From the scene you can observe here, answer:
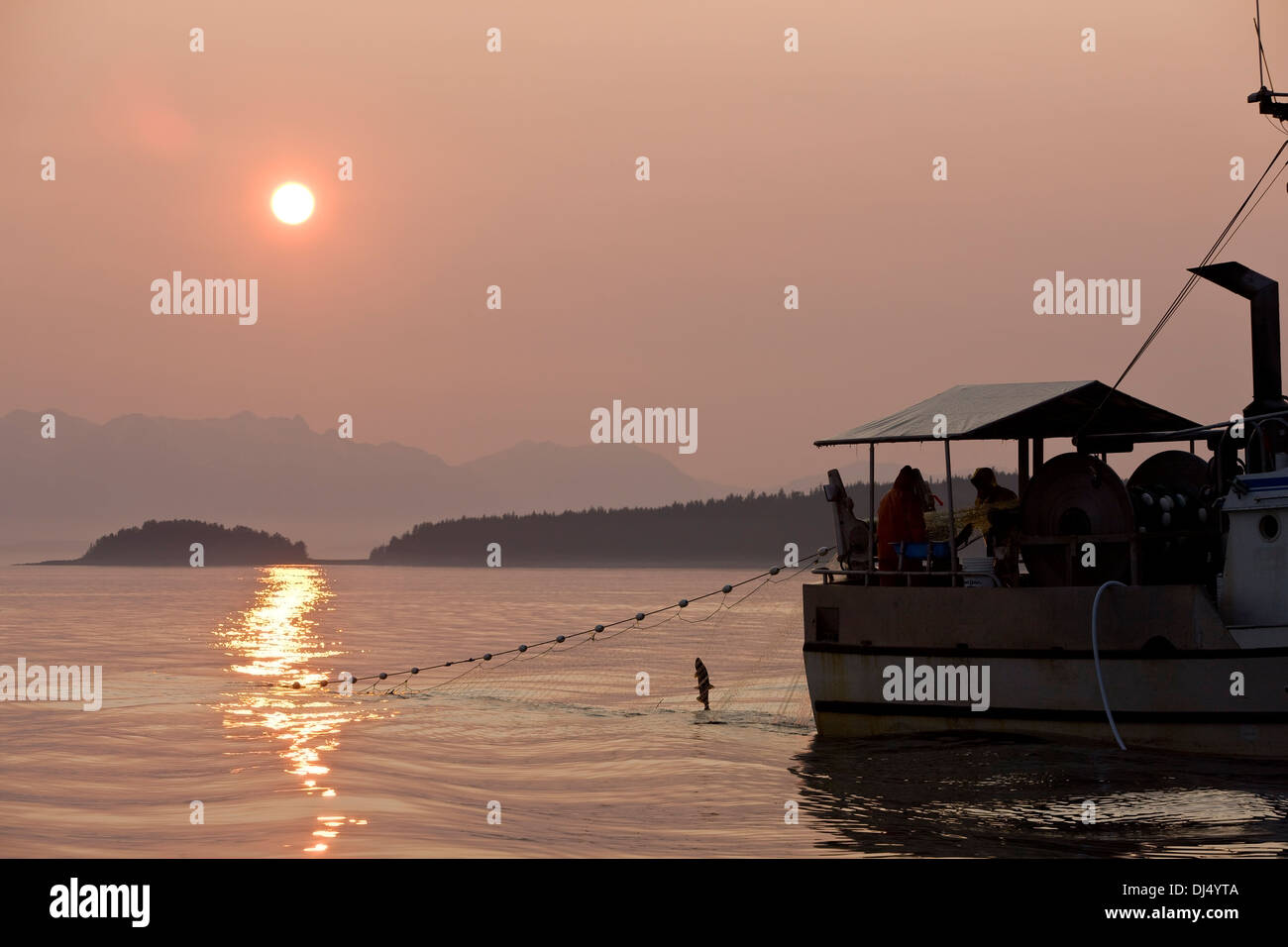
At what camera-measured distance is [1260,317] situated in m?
18.2

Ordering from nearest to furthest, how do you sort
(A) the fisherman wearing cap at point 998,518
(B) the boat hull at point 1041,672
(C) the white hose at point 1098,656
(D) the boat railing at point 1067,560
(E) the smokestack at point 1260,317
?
(B) the boat hull at point 1041,672
(C) the white hose at point 1098,656
(D) the boat railing at point 1067,560
(A) the fisherman wearing cap at point 998,518
(E) the smokestack at point 1260,317

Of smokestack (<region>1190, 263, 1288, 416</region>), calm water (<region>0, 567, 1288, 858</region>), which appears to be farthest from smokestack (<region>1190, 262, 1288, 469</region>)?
calm water (<region>0, 567, 1288, 858</region>)

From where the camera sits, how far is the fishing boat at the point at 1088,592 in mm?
14555

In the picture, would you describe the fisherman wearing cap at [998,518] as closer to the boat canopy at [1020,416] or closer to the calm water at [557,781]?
the boat canopy at [1020,416]

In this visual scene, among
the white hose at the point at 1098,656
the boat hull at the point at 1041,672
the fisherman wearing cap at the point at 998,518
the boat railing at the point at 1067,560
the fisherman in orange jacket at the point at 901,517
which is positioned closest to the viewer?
the boat hull at the point at 1041,672

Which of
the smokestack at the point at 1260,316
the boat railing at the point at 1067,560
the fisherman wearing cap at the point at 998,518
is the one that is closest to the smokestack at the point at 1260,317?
the smokestack at the point at 1260,316

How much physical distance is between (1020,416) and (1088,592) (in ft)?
8.03

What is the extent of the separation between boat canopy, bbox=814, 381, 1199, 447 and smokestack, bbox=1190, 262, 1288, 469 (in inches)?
52.7

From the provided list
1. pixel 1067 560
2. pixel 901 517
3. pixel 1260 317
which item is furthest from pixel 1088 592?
pixel 1260 317

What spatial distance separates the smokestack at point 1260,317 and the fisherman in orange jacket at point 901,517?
16.9 feet

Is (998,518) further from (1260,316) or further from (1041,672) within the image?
(1260,316)
